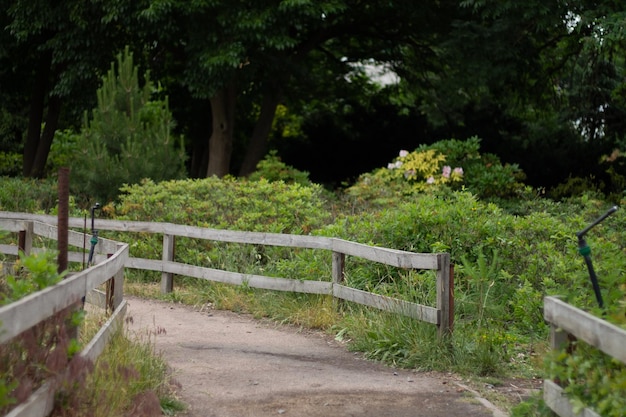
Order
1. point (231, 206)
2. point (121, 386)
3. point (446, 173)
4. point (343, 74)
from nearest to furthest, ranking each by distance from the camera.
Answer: point (121, 386) < point (231, 206) < point (446, 173) < point (343, 74)

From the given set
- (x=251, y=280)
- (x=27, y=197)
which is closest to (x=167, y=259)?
(x=251, y=280)

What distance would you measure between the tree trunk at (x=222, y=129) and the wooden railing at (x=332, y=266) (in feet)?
36.1

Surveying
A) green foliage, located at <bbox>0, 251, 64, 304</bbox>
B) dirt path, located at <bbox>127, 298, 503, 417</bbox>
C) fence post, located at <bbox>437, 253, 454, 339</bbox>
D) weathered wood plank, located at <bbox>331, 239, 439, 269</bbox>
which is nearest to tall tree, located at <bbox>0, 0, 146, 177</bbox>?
weathered wood plank, located at <bbox>331, 239, 439, 269</bbox>

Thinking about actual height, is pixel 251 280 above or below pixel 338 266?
below

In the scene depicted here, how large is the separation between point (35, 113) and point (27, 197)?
12.7m

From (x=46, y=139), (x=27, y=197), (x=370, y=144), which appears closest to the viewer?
(x=27, y=197)

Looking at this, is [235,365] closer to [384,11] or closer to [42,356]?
[42,356]

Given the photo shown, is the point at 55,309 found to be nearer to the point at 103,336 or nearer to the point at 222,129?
the point at 103,336

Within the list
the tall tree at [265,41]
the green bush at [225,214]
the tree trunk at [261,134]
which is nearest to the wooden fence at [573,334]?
the green bush at [225,214]

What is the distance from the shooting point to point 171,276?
13195 mm

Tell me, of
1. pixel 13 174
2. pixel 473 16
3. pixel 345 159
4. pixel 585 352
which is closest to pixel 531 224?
pixel 585 352

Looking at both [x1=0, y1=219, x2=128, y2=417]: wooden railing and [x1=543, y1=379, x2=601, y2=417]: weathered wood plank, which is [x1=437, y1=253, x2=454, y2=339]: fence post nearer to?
[x1=543, y1=379, x2=601, y2=417]: weathered wood plank

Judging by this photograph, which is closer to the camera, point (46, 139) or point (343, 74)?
point (46, 139)

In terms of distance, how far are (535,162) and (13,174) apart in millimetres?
19342
